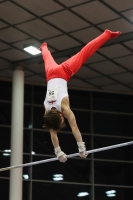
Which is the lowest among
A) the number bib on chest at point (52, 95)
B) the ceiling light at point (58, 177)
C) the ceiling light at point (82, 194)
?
the number bib on chest at point (52, 95)

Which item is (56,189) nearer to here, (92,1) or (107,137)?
(107,137)

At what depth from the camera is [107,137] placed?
1895cm

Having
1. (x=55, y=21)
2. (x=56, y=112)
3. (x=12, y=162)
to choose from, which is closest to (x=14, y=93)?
(x=12, y=162)

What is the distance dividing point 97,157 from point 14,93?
419 cm

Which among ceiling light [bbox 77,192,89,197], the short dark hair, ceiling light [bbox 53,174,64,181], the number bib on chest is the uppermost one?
ceiling light [bbox 53,174,64,181]

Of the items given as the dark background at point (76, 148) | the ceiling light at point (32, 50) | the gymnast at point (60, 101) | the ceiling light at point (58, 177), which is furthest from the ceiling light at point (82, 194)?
the gymnast at point (60, 101)

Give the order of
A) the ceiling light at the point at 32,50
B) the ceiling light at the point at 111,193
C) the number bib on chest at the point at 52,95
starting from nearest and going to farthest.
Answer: the number bib on chest at the point at 52,95, the ceiling light at the point at 32,50, the ceiling light at the point at 111,193

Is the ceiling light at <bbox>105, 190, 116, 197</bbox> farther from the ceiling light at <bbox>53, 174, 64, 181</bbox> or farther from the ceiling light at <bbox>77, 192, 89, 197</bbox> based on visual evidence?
the ceiling light at <bbox>53, 174, 64, 181</bbox>

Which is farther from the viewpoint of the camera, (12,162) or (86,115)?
(86,115)

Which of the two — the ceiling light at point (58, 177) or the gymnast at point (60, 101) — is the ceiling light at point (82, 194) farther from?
the gymnast at point (60, 101)

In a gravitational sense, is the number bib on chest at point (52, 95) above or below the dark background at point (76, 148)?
below

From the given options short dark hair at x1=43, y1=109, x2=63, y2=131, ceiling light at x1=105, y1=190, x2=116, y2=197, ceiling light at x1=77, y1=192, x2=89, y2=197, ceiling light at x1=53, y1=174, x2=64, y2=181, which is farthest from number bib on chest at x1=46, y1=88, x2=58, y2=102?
ceiling light at x1=105, y1=190, x2=116, y2=197

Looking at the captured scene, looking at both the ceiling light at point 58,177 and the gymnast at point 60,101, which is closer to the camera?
the gymnast at point 60,101

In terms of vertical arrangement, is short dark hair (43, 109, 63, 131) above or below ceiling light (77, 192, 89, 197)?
below
